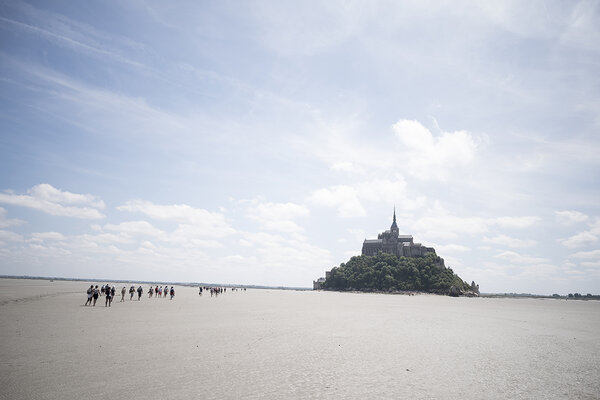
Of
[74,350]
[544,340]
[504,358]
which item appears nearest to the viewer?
[74,350]

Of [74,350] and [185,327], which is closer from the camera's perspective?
[74,350]

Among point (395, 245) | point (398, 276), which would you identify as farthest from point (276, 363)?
point (395, 245)

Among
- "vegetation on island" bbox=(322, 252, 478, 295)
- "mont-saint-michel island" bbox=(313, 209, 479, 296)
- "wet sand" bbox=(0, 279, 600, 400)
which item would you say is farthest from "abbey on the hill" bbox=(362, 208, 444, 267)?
"wet sand" bbox=(0, 279, 600, 400)

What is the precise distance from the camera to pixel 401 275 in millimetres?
127062

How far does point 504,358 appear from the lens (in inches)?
583

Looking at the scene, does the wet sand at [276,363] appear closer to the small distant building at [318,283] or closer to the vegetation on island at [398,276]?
the vegetation on island at [398,276]

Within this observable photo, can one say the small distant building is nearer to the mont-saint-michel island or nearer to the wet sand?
the mont-saint-michel island

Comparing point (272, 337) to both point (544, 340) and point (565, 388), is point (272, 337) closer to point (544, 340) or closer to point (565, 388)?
point (565, 388)

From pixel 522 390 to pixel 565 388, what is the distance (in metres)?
1.83

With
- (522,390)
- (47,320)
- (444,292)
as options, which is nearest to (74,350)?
(47,320)

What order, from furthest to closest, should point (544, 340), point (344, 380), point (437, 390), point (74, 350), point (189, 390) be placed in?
point (544, 340) → point (74, 350) → point (344, 380) → point (437, 390) → point (189, 390)

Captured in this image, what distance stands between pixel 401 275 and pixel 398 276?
1284mm

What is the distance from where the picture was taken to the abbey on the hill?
517 feet

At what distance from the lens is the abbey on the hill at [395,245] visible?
15762 cm
